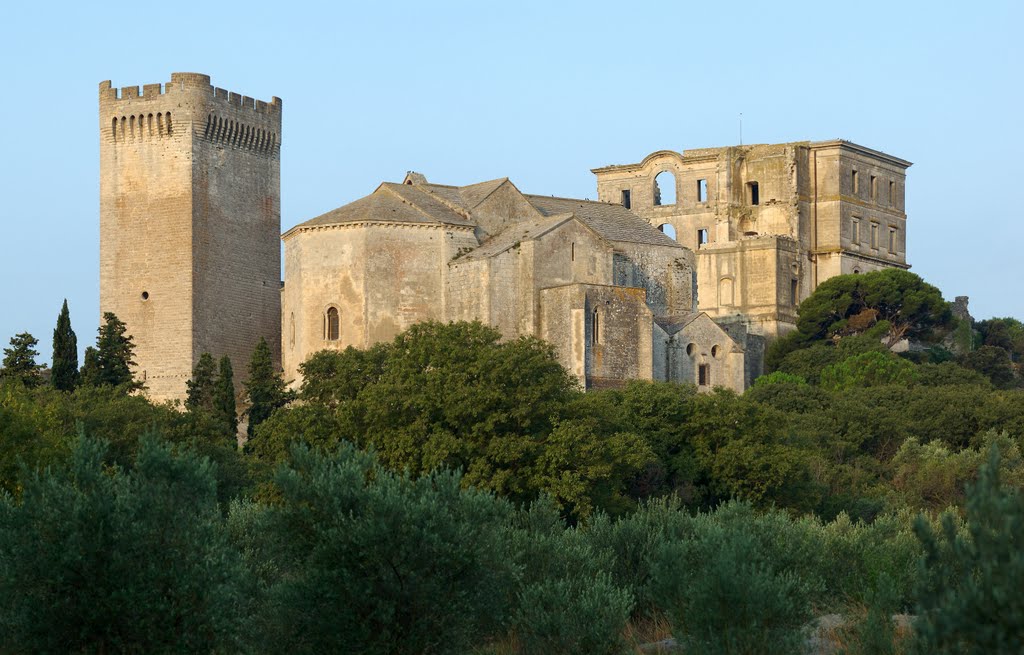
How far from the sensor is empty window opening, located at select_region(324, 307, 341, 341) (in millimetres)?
55250

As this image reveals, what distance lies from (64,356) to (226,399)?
15.6ft

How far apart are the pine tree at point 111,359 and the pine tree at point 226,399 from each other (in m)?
2.40

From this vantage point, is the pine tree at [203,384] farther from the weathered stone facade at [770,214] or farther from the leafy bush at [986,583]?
the leafy bush at [986,583]

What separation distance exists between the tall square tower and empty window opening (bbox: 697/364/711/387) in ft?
44.5

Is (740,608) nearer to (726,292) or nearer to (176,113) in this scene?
(176,113)

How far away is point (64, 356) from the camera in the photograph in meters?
52.1

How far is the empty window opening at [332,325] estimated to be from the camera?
5525 centimetres

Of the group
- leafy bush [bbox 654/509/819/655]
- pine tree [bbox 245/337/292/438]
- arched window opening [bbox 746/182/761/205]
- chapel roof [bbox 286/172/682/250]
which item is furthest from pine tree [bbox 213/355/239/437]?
leafy bush [bbox 654/509/819/655]

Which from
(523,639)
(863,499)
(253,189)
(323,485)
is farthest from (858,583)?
Result: (253,189)

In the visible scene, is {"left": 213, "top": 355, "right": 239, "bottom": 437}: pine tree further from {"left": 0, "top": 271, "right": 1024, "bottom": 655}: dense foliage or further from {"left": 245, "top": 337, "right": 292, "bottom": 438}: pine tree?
{"left": 0, "top": 271, "right": 1024, "bottom": 655}: dense foliage

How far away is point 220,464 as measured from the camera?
3966 cm

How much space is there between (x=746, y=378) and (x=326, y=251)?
55.0ft

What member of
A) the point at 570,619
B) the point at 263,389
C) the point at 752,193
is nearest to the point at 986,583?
the point at 570,619

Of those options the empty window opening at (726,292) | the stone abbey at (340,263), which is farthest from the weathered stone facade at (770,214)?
the stone abbey at (340,263)
